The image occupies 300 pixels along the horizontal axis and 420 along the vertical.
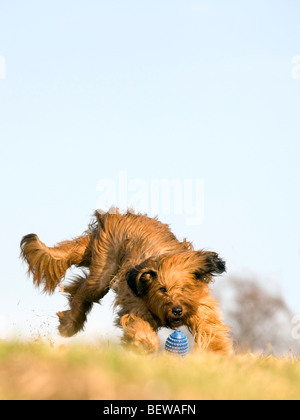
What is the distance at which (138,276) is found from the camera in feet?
22.5

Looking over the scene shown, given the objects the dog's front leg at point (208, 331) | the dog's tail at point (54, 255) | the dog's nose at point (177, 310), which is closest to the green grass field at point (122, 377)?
the dog's nose at point (177, 310)

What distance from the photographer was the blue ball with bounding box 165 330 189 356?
21.2 ft

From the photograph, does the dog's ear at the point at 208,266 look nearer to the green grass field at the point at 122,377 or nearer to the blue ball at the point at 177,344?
the blue ball at the point at 177,344

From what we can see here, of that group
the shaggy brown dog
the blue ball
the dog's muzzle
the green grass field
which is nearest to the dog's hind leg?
the shaggy brown dog

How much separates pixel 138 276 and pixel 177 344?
79 centimetres

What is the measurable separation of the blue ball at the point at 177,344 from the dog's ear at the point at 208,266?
2.53 feet

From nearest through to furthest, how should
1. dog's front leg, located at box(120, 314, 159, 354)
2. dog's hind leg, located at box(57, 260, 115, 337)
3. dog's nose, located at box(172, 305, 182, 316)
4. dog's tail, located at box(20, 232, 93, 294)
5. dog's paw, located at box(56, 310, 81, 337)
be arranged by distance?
dog's front leg, located at box(120, 314, 159, 354) < dog's nose, located at box(172, 305, 182, 316) < dog's hind leg, located at box(57, 260, 115, 337) < dog's paw, located at box(56, 310, 81, 337) < dog's tail, located at box(20, 232, 93, 294)

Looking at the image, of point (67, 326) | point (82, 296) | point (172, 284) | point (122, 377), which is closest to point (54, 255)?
point (82, 296)

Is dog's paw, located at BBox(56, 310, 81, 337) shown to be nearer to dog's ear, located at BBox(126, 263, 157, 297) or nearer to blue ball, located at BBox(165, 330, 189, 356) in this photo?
dog's ear, located at BBox(126, 263, 157, 297)

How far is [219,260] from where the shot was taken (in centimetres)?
Result: 723

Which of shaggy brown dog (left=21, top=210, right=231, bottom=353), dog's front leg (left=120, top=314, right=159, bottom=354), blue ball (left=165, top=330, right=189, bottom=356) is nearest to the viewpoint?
blue ball (left=165, top=330, right=189, bottom=356)

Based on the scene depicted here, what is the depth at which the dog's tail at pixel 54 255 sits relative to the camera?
28.9 feet
